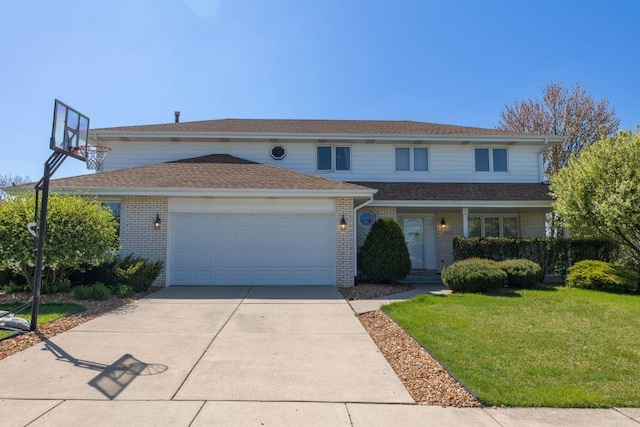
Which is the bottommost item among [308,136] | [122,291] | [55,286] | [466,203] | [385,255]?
[122,291]

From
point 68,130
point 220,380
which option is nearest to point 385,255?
point 220,380

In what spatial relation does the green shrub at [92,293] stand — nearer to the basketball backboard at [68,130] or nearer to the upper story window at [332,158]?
the basketball backboard at [68,130]

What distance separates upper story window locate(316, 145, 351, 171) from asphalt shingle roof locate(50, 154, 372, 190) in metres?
2.49

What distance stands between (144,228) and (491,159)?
13.0 meters

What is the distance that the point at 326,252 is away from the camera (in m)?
11.5

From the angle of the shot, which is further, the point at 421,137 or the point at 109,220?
the point at 421,137

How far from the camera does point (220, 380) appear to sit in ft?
14.4

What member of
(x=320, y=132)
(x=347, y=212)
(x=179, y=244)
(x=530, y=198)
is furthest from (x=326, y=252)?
(x=530, y=198)

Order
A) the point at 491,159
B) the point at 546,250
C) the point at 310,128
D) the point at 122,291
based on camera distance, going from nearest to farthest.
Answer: the point at 122,291
the point at 546,250
the point at 491,159
the point at 310,128

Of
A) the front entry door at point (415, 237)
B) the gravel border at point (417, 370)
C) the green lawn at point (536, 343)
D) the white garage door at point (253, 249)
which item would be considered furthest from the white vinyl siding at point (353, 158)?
the gravel border at point (417, 370)

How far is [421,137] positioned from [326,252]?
254 inches

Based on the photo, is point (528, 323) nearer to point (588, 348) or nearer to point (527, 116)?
point (588, 348)

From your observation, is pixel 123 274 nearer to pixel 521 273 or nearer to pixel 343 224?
pixel 343 224

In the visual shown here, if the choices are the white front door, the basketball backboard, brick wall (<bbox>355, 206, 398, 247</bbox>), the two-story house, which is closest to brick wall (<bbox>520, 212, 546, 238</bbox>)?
the two-story house
